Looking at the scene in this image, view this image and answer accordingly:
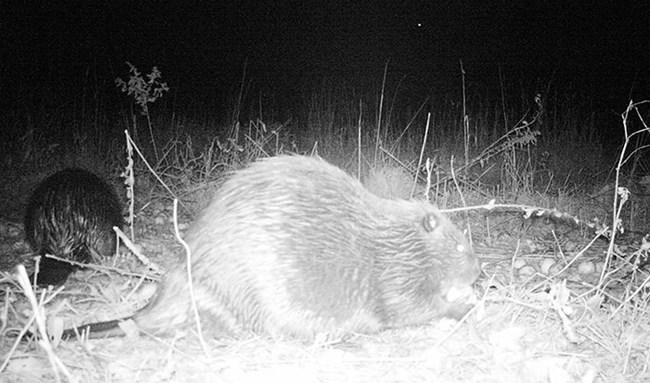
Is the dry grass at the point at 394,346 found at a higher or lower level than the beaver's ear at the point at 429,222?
lower

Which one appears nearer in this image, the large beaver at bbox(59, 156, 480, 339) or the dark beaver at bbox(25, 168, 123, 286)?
the large beaver at bbox(59, 156, 480, 339)

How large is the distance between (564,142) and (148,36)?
1403cm

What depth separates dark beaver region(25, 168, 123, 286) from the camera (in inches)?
133

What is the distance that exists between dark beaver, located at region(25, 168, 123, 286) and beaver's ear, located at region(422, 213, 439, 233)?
1992 millimetres

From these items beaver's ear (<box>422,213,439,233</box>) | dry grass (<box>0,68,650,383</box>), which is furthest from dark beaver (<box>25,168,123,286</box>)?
beaver's ear (<box>422,213,439,233</box>)

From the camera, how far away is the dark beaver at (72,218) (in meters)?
3.38

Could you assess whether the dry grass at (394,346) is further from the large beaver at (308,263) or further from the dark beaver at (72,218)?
the dark beaver at (72,218)

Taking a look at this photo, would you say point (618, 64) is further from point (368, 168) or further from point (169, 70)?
point (368, 168)

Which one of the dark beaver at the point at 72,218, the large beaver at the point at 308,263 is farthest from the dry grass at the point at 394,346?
the dark beaver at the point at 72,218

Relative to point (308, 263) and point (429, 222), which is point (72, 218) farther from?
point (429, 222)

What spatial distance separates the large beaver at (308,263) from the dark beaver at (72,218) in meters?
1.35

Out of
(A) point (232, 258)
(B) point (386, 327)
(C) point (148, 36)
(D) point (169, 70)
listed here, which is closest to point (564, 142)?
(B) point (386, 327)

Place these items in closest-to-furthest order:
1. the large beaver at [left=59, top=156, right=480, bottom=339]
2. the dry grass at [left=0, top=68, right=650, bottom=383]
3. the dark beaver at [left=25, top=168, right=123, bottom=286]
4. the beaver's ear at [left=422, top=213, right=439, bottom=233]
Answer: the dry grass at [left=0, top=68, right=650, bottom=383], the large beaver at [left=59, top=156, right=480, bottom=339], the beaver's ear at [left=422, top=213, right=439, bottom=233], the dark beaver at [left=25, top=168, right=123, bottom=286]

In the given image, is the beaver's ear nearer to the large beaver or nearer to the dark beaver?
the large beaver
